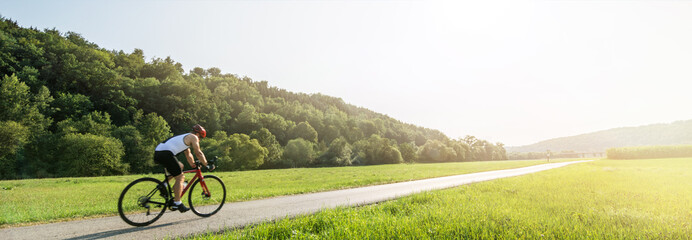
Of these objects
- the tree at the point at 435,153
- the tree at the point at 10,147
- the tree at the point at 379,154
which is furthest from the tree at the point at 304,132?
the tree at the point at 10,147

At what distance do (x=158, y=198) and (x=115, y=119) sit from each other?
61.3 metres

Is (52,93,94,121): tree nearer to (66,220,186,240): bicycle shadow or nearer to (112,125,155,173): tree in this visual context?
(112,125,155,173): tree

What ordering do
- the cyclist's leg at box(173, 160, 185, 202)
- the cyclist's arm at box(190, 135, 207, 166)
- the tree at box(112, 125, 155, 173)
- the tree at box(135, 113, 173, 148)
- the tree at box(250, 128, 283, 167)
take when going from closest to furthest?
the cyclist's arm at box(190, 135, 207, 166) → the cyclist's leg at box(173, 160, 185, 202) → the tree at box(112, 125, 155, 173) → the tree at box(135, 113, 173, 148) → the tree at box(250, 128, 283, 167)

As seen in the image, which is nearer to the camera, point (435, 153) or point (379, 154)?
point (379, 154)

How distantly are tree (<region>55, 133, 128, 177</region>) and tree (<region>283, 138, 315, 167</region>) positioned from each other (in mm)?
31685

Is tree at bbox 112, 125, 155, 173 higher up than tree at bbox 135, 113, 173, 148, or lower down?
lower down

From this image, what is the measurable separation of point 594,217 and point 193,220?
8674 millimetres

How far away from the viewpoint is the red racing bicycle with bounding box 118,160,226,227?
20.6ft

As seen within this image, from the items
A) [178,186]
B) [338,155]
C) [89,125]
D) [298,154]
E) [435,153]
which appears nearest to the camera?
[178,186]

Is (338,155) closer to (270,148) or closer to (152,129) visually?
(270,148)

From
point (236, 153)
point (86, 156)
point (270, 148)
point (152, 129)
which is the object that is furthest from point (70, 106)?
point (270, 148)

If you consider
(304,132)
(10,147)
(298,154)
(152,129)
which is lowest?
(298,154)

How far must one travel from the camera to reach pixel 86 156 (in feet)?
131

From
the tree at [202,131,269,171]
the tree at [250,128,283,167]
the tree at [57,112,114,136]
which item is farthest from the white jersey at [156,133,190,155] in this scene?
the tree at [250,128,283,167]
